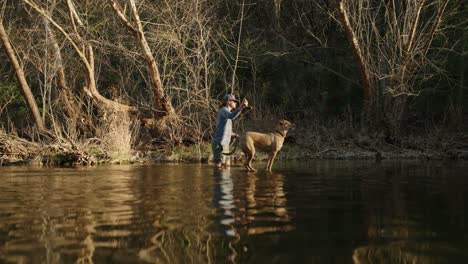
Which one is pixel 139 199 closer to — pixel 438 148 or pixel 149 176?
pixel 149 176

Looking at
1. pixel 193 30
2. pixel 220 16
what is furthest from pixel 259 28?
pixel 193 30

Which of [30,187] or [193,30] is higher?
[193,30]

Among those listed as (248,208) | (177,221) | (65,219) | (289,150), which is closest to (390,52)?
(289,150)

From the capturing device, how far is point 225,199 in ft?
30.8

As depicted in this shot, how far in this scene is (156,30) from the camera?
24.3 m

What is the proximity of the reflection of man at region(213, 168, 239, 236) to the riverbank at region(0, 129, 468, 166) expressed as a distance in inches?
309

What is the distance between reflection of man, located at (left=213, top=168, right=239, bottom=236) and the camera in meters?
7.19

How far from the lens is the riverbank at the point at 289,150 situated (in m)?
20.6

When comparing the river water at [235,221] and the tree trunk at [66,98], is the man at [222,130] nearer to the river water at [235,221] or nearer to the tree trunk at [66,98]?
the river water at [235,221]

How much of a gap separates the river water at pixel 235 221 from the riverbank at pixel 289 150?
829cm

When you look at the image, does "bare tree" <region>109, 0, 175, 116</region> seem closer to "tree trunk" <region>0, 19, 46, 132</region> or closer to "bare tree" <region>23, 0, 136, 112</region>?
"bare tree" <region>23, 0, 136, 112</region>

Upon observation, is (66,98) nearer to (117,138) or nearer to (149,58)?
(149,58)

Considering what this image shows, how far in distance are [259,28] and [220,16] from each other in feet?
7.84

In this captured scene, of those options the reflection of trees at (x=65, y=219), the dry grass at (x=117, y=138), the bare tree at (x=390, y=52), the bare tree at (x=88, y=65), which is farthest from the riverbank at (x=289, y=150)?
the reflection of trees at (x=65, y=219)
